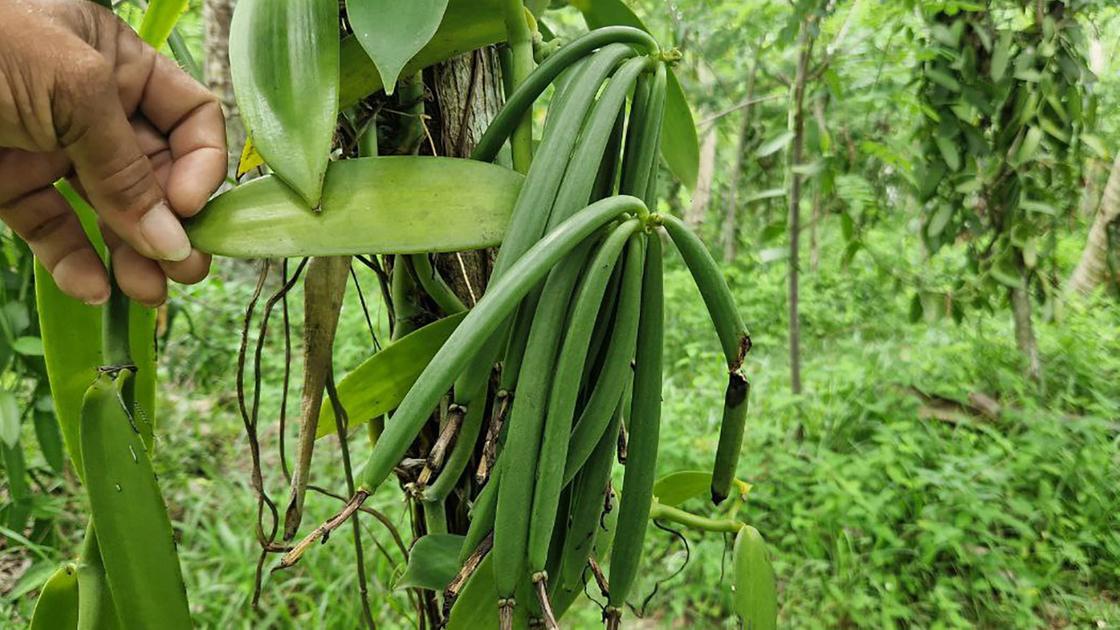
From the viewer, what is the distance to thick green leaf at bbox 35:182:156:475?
446 millimetres


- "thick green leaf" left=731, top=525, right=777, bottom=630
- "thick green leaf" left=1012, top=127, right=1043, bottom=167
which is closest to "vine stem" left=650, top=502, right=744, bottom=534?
"thick green leaf" left=731, top=525, right=777, bottom=630

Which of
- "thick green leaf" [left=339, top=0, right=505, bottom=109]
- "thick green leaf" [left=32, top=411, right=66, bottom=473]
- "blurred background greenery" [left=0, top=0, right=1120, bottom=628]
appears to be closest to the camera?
"thick green leaf" [left=339, top=0, right=505, bottom=109]

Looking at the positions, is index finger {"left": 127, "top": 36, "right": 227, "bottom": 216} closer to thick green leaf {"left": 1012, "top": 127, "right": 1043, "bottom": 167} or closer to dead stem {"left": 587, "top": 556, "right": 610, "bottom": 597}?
dead stem {"left": 587, "top": 556, "right": 610, "bottom": 597}

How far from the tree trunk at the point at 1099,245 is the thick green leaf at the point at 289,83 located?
2.29 meters

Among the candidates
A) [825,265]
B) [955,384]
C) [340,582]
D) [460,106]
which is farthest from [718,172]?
[460,106]

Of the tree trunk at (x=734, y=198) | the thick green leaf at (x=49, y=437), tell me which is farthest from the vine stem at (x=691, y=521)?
the tree trunk at (x=734, y=198)

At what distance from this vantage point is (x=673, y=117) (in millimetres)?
581

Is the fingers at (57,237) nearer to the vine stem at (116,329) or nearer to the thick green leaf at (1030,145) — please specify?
the vine stem at (116,329)

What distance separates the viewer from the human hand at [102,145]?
1.08ft

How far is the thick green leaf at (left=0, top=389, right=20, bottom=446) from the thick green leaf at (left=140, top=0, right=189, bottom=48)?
0.67 metres

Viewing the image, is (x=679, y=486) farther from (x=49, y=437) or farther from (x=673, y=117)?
(x=49, y=437)

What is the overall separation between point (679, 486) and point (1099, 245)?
7.70ft

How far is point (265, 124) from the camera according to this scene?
32 centimetres

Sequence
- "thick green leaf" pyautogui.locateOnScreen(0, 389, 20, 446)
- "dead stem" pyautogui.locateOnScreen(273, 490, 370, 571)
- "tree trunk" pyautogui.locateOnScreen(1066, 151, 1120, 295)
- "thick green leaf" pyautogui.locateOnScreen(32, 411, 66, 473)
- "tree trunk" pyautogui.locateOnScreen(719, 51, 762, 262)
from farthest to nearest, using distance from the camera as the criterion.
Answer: "tree trunk" pyautogui.locateOnScreen(719, 51, 762, 262) < "tree trunk" pyautogui.locateOnScreen(1066, 151, 1120, 295) < "thick green leaf" pyautogui.locateOnScreen(32, 411, 66, 473) < "thick green leaf" pyautogui.locateOnScreen(0, 389, 20, 446) < "dead stem" pyautogui.locateOnScreen(273, 490, 370, 571)
